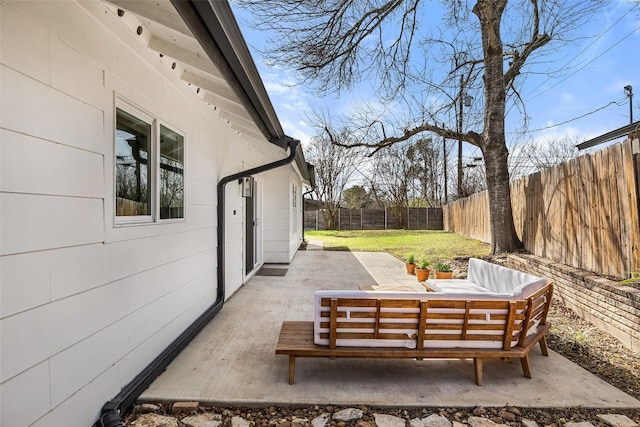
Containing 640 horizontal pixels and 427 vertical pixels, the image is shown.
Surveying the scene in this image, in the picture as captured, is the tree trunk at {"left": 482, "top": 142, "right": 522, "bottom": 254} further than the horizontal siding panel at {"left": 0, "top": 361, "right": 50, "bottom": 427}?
Yes

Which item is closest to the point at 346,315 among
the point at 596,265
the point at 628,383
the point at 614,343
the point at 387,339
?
the point at 387,339

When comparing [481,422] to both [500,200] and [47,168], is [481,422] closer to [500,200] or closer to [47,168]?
[47,168]

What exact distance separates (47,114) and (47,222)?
56 cm

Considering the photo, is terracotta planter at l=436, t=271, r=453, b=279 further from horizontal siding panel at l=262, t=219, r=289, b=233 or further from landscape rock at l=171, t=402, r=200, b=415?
landscape rock at l=171, t=402, r=200, b=415

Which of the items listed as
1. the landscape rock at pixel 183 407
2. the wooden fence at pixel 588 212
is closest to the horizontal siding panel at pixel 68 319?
the landscape rock at pixel 183 407

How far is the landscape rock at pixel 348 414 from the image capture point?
230 cm

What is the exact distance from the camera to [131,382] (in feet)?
8.21

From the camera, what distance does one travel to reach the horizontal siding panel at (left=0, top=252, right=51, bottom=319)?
57.3 inches

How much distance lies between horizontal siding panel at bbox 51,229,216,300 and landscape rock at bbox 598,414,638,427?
3571 millimetres

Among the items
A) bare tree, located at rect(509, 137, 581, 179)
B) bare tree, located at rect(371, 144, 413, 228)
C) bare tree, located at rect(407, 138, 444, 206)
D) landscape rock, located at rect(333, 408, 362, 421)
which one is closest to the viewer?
landscape rock, located at rect(333, 408, 362, 421)

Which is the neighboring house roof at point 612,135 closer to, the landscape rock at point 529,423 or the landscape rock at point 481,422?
the landscape rock at point 529,423

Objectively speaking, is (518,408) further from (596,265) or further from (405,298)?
(596,265)

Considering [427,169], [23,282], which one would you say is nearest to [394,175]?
[427,169]

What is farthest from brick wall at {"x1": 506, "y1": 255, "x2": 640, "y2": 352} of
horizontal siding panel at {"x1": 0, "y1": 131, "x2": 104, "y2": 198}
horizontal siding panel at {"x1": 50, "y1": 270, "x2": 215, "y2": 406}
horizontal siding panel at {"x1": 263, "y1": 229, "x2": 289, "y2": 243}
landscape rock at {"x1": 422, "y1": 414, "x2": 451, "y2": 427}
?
horizontal siding panel at {"x1": 263, "y1": 229, "x2": 289, "y2": 243}
